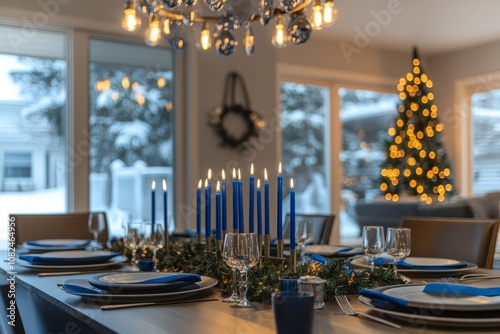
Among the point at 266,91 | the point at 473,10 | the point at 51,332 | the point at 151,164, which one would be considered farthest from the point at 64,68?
the point at 473,10

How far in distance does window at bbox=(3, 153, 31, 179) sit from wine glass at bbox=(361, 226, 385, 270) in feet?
11.1

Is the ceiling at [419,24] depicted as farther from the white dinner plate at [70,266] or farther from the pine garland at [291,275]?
the pine garland at [291,275]

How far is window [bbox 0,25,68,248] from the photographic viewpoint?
14.6 ft

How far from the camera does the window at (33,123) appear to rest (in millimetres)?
4457

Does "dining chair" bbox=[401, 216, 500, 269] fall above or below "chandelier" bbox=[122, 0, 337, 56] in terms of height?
below

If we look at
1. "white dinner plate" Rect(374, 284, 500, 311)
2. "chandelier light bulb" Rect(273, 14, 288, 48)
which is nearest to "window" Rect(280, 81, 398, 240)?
"chandelier light bulb" Rect(273, 14, 288, 48)

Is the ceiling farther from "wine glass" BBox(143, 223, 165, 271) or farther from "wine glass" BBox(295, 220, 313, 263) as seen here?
"wine glass" BBox(143, 223, 165, 271)

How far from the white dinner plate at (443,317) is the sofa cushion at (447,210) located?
3.91 meters

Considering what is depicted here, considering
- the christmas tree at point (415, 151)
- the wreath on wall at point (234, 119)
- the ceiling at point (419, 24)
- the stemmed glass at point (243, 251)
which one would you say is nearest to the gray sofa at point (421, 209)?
the christmas tree at point (415, 151)

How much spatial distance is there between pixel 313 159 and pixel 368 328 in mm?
6226

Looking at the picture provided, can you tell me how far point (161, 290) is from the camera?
1.42m

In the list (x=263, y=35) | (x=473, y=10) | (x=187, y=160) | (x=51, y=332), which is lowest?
(x=51, y=332)

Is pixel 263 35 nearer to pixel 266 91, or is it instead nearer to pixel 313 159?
pixel 266 91

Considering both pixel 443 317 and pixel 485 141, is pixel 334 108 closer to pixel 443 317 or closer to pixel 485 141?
pixel 485 141
